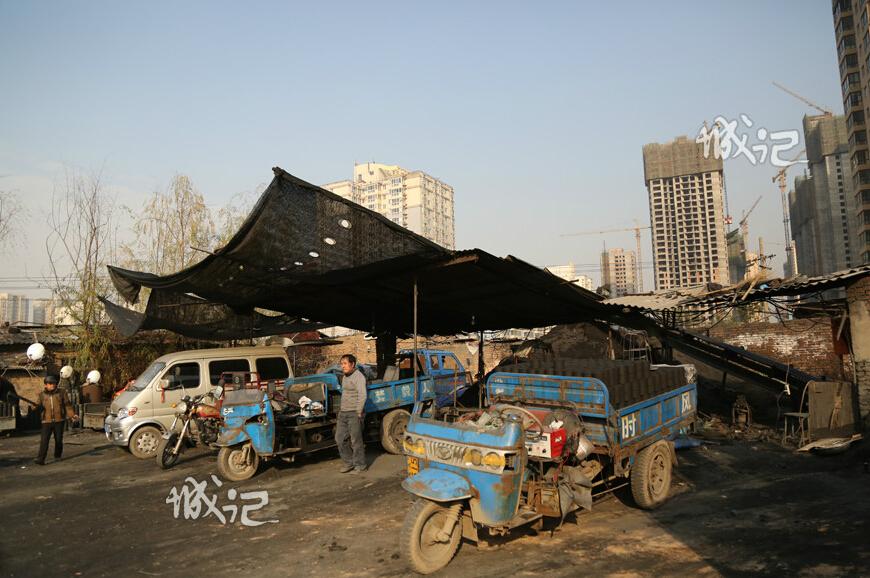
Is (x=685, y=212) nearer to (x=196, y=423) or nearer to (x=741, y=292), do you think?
(x=741, y=292)

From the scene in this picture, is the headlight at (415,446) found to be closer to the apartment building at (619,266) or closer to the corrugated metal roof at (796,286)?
the corrugated metal roof at (796,286)

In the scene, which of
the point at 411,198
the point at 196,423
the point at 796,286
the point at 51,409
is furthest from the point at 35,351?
the point at 411,198

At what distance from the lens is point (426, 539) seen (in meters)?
4.96

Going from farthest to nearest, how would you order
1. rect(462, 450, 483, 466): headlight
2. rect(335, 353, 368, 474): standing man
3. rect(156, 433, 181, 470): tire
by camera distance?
rect(156, 433, 181, 470): tire, rect(335, 353, 368, 474): standing man, rect(462, 450, 483, 466): headlight

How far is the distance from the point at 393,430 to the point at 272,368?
10.4 ft

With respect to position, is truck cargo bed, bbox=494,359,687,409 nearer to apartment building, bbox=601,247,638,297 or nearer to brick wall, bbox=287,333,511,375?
brick wall, bbox=287,333,511,375

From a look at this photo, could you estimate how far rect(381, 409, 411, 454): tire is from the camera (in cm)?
1048

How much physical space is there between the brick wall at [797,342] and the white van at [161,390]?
62.1ft

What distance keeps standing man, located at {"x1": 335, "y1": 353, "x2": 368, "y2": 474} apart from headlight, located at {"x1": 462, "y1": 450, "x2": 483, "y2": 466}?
12.2 feet

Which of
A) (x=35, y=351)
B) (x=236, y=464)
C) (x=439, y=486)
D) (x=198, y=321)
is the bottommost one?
(x=236, y=464)

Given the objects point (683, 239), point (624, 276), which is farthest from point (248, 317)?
point (624, 276)

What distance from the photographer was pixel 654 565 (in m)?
4.94

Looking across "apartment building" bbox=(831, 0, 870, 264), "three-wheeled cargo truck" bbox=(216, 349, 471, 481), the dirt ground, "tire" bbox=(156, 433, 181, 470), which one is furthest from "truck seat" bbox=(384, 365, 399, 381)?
"apartment building" bbox=(831, 0, 870, 264)

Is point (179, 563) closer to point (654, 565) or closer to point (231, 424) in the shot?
point (231, 424)
